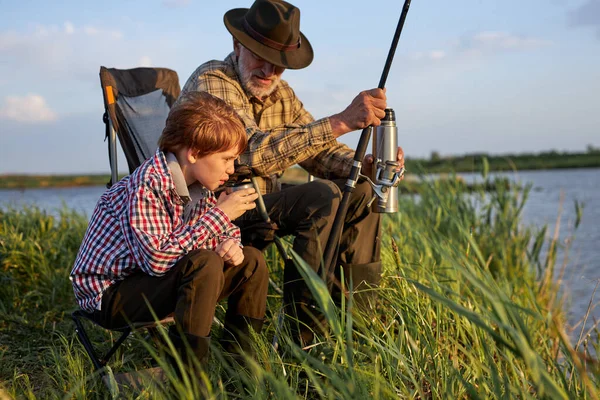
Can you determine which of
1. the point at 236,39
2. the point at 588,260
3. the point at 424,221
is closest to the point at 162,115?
the point at 236,39

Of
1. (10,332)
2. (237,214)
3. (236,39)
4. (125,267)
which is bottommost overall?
(10,332)

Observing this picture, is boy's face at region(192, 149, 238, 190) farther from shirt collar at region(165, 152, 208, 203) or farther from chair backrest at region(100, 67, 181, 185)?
chair backrest at region(100, 67, 181, 185)

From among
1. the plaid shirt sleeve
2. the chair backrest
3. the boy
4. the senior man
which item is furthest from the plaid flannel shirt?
the plaid shirt sleeve

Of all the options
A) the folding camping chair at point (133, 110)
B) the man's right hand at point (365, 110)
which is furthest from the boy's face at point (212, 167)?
the folding camping chair at point (133, 110)

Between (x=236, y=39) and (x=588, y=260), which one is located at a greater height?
(x=236, y=39)

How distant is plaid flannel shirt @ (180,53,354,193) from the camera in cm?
264

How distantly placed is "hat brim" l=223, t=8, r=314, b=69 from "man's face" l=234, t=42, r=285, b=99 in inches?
2.3

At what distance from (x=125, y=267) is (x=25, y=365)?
0.91 metres

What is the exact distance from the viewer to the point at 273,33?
108 inches

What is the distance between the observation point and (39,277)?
3785 millimetres

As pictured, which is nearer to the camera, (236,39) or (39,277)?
(236,39)

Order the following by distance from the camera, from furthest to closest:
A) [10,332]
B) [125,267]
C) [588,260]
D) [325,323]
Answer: [588,260]
[10,332]
[325,323]
[125,267]

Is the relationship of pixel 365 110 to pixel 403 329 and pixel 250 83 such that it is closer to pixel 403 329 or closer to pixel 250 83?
pixel 250 83

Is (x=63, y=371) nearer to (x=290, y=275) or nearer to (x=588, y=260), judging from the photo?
(x=290, y=275)
